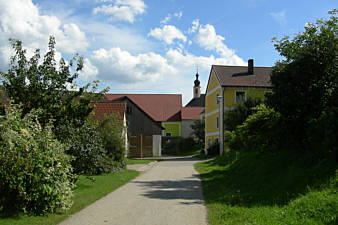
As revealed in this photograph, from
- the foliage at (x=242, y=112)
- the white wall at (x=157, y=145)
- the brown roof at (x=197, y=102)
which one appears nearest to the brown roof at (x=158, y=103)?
the brown roof at (x=197, y=102)

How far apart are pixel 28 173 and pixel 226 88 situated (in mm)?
30661

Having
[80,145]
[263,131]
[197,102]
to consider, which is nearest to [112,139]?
[80,145]

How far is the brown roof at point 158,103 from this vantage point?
220 ft

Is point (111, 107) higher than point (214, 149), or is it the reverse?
point (111, 107)

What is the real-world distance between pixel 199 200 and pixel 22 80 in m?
7.17

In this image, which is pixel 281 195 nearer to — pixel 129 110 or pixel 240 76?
pixel 240 76

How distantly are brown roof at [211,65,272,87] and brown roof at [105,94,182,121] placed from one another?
2733 cm

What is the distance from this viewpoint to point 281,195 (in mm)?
9469

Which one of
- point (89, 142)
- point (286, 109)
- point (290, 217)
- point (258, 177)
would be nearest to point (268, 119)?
point (286, 109)

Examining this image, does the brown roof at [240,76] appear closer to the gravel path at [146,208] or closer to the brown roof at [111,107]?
the brown roof at [111,107]

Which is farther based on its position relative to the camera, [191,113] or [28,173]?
[191,113]

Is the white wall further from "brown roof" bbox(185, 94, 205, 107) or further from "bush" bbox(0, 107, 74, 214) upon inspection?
"brown roof" bbox(185, 94, 205, 107)

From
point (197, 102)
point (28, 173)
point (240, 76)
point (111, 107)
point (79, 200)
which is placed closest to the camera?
point (28, 173)

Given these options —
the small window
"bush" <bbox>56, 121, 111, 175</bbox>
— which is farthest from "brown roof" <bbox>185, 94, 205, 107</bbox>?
"bush" <bbox>56, 121, 111, 175</bbox>
